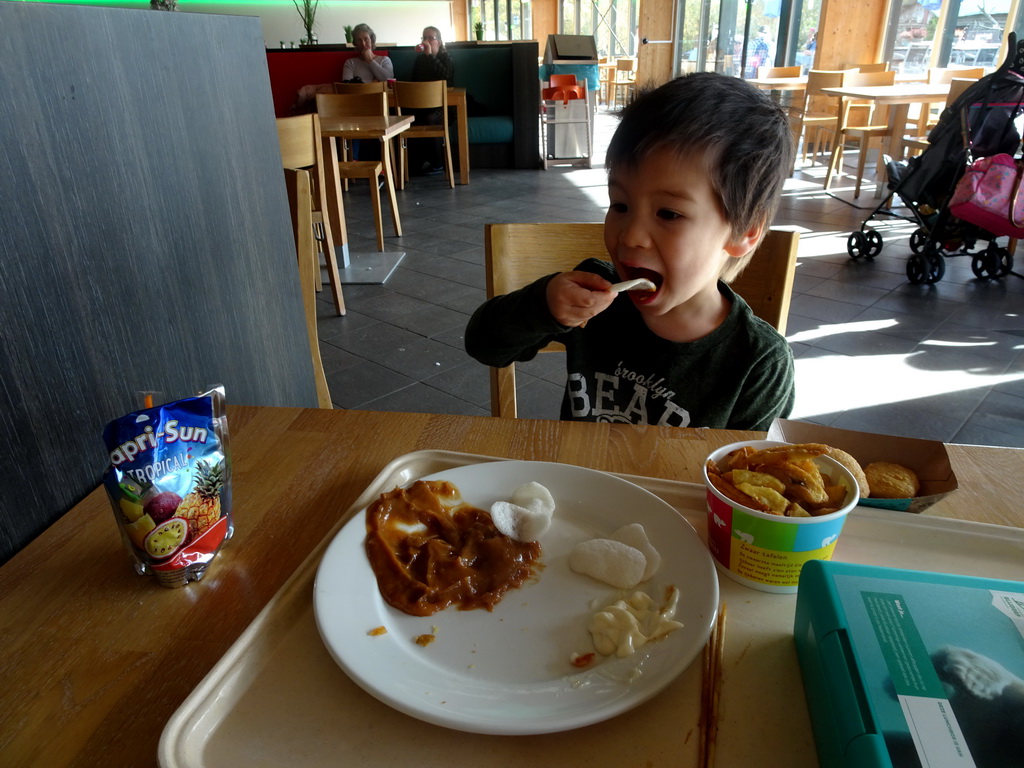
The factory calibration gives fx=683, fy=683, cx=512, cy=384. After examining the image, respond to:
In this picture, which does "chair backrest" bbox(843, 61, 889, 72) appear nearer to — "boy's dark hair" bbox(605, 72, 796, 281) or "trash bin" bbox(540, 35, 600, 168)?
"trash bin" bbox(540, 35, 600, 168)

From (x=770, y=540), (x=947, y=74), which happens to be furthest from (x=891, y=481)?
(x=947, y=74)

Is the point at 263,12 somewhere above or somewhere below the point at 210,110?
above

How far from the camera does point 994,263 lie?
3.70 meters

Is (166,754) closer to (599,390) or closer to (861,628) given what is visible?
(861,628)

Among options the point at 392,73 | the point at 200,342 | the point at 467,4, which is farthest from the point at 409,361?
the point at 467,4

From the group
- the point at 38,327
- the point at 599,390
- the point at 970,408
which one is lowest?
the point at 970,408

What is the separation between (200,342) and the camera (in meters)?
1.00

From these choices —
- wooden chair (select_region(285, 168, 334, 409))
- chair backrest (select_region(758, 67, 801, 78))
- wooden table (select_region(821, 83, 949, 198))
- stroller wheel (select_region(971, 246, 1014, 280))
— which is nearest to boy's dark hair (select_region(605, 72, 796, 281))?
wooden chair (select_region(285, 168, 334, 409))

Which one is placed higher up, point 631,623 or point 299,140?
point 299,140

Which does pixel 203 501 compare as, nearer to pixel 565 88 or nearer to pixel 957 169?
pixel 957 169

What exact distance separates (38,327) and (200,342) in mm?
312

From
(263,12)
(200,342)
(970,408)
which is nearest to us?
(200,342)

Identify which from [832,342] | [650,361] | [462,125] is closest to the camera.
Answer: [650,361]

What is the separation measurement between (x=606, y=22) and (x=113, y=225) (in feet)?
45.5
